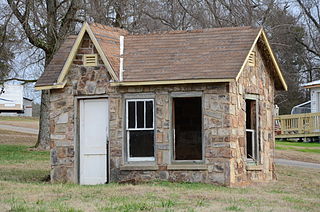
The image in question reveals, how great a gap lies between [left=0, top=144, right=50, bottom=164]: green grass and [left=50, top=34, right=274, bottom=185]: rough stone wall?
6464mm

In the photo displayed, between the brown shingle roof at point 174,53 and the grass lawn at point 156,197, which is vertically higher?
the brown shingle roof at point 174,53

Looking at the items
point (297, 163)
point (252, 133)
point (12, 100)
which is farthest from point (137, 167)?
point (12, 100)

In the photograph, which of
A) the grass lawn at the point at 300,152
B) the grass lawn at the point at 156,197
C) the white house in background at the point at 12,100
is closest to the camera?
the grass lawn at the point at 156,197

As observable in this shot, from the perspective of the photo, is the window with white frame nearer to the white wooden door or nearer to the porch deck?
the white wooden door

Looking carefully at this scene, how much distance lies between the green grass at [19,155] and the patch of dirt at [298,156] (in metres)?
9.79

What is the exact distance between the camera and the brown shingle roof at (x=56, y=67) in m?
17.6

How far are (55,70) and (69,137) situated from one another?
186cm

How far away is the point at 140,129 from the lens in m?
17.1

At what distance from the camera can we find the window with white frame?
1711cm

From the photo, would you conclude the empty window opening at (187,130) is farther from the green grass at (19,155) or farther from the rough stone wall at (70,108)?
the green grass at (19,155)

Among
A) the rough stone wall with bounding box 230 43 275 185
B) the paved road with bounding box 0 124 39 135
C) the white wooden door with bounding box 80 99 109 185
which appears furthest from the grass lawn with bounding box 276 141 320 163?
the paved road with bounding box 0 124 39 135

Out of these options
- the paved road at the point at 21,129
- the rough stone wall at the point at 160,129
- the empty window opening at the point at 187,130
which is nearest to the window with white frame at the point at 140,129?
the rough stone wall at the point at 160,129

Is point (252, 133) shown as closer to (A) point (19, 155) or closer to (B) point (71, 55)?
(B) point (71, 55)

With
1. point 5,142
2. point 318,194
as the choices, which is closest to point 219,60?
point 318,194
